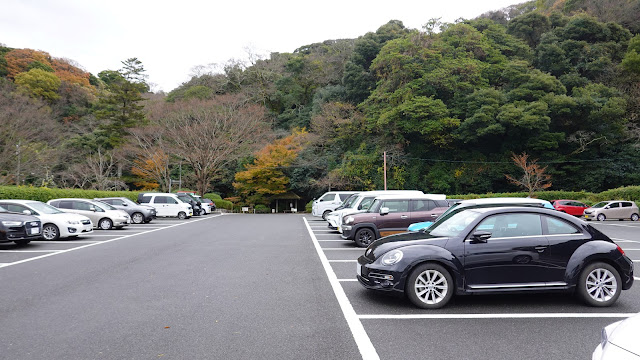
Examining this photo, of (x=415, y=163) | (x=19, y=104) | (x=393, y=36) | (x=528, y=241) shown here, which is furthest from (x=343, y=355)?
(x=393, y=36)

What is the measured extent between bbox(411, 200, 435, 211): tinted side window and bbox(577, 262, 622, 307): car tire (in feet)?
22.5

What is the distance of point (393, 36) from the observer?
5272cm

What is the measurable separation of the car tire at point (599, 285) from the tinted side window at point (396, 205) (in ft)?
23.1

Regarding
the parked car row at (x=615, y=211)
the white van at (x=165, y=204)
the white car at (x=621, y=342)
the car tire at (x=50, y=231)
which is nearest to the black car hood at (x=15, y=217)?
the car tire at (x=50, y=231)

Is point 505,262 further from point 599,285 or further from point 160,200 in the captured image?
point 160,200

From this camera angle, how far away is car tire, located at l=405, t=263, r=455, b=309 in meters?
6.16

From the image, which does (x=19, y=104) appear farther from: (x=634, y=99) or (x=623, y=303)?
(x=634, y=99)

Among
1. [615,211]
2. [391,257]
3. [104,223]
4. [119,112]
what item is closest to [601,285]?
[391,257]

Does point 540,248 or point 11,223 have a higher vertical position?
point 11,223

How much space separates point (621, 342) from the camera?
262cm

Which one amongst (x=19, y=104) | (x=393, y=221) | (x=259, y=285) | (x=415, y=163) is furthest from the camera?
(x=415, y=163)

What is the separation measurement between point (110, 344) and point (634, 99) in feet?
165

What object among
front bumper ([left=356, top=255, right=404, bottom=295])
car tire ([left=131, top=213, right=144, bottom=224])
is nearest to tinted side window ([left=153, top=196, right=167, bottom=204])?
car tire ([left=131, top=213, right=144, bottom=224])

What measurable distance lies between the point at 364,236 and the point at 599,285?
7602 mm
